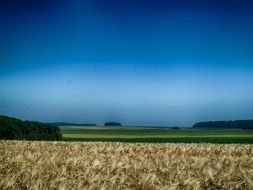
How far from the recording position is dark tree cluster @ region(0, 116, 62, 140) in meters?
41.4

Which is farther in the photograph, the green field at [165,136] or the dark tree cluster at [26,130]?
the green field at [165,136]

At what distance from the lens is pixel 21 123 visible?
45.1 m

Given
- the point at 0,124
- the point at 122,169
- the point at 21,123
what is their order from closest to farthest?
the point at 122,169 → the point at 0,124 → the point at 21,123

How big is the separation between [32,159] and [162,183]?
510 cm

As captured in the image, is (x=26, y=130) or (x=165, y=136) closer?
(x=26, y=130)

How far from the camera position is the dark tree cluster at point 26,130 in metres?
41.4

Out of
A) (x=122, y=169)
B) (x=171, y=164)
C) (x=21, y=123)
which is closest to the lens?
(x=122, y=169)

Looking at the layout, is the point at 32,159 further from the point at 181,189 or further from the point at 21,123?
the point at 21,123

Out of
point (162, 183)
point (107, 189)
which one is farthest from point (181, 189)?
point (107, 189)

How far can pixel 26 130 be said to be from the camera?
1756 inches

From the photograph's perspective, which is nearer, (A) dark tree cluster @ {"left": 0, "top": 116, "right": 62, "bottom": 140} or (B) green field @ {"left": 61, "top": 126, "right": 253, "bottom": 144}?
(A) dark tree cluster @ {"left": 0, "top": 116, "right": 62, "bottom": 140}

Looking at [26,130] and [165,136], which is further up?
[26,130]

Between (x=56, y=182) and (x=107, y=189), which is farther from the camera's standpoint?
(x=56, y=182)

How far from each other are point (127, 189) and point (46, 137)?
4096cm
